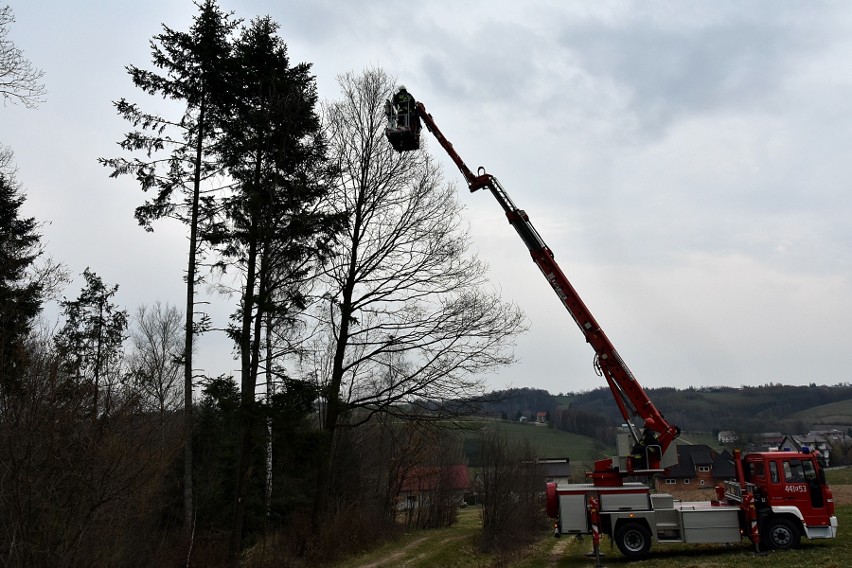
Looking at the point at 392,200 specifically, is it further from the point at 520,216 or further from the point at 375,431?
the point at 375,431

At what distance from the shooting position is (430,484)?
109 ft

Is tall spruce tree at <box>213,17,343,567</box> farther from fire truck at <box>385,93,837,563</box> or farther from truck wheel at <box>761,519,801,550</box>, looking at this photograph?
truck wheel at <box>761,519,801,550</box>

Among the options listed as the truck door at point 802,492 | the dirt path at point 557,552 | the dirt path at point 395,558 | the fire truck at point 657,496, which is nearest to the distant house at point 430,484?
the dirt path at point 557,552

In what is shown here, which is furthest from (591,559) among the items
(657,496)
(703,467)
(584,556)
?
(703,467)

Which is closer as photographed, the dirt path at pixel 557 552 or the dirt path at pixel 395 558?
the dirt path at pixel 395 558

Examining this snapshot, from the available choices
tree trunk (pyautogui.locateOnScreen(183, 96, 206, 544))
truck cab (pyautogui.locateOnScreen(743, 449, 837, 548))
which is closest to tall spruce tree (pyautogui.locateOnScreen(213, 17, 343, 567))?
tree trunk (pyautogui.locateOnScreen(183, 96, 206, 544))

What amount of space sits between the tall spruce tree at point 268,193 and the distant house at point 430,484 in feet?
61.0

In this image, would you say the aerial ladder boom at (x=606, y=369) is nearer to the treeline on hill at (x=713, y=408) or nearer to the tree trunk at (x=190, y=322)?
the tree trunk at (x=190, y=322)

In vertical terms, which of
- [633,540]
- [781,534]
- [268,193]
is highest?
[268,193]

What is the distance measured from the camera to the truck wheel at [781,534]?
15.9 m

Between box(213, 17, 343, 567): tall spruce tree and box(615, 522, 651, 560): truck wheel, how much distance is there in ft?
32.5

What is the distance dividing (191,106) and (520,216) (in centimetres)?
975

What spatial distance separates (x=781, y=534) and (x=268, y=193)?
16.1m

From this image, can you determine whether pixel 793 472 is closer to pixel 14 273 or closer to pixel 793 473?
Result: pixel 793 473
